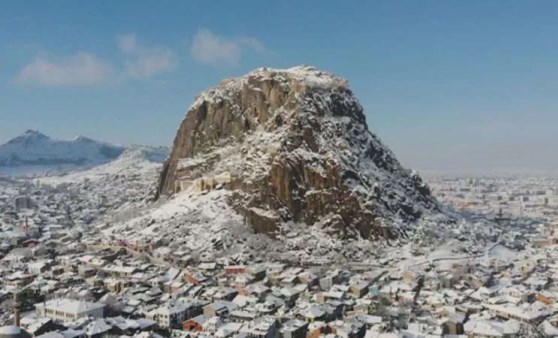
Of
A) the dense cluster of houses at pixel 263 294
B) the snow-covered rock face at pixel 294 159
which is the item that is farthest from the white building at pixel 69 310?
the snow-covered rock face at pixel 294 159

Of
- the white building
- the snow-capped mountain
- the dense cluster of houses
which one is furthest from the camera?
the snow-capped mountain

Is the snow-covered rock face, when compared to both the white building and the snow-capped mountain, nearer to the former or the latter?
the snow-capped mountain

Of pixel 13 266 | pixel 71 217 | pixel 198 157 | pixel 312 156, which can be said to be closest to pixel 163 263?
pixel 13 266

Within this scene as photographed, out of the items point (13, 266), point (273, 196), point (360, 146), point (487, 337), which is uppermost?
point (360, 146)

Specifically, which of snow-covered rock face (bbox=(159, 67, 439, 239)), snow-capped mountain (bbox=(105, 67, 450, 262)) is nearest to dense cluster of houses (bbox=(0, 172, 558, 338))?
snow-capped mountain (bbox=(105, 67, 450, 262))

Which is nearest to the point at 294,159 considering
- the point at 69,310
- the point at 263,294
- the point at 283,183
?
the point at 283,183

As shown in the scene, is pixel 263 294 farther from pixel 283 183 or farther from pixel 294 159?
pixel 294 159

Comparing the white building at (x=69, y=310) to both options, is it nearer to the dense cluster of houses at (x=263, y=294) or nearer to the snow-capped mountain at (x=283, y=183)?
the dense cluster of houses at (x=263, y=294)

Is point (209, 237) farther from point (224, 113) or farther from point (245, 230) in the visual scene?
point (224, 113)
